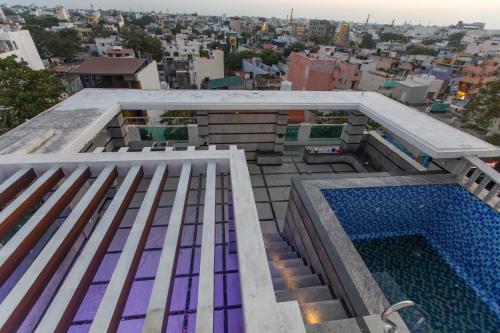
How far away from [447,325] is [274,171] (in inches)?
232

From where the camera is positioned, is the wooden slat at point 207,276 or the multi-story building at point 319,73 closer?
the wooden slat at point 207,276

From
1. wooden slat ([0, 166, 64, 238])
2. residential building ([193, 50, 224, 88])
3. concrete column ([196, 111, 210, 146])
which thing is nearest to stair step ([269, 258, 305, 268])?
wooden slat ([0, 166, 64, 238])

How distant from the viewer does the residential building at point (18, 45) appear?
28.7 m

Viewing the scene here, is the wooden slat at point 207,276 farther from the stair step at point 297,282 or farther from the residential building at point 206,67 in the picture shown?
the residential building at point 206,67

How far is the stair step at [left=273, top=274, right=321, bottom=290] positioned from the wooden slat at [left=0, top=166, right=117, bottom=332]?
10.2 feet

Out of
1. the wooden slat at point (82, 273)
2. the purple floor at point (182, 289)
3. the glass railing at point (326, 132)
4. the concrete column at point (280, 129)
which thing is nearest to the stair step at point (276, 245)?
the purple floor at point (182, 289)

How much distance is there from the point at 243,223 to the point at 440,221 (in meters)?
6.57

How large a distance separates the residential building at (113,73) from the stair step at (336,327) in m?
28.2

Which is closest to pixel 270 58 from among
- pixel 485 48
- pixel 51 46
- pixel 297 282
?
pixel 51 46

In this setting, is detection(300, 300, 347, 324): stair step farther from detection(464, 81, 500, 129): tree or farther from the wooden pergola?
detection(464, 81, 500, 129): tree

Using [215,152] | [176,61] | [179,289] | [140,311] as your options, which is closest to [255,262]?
[179,289]

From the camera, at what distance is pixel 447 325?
4910 mm

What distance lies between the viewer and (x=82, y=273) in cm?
239

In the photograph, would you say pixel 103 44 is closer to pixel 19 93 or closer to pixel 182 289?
pixel 19 93
